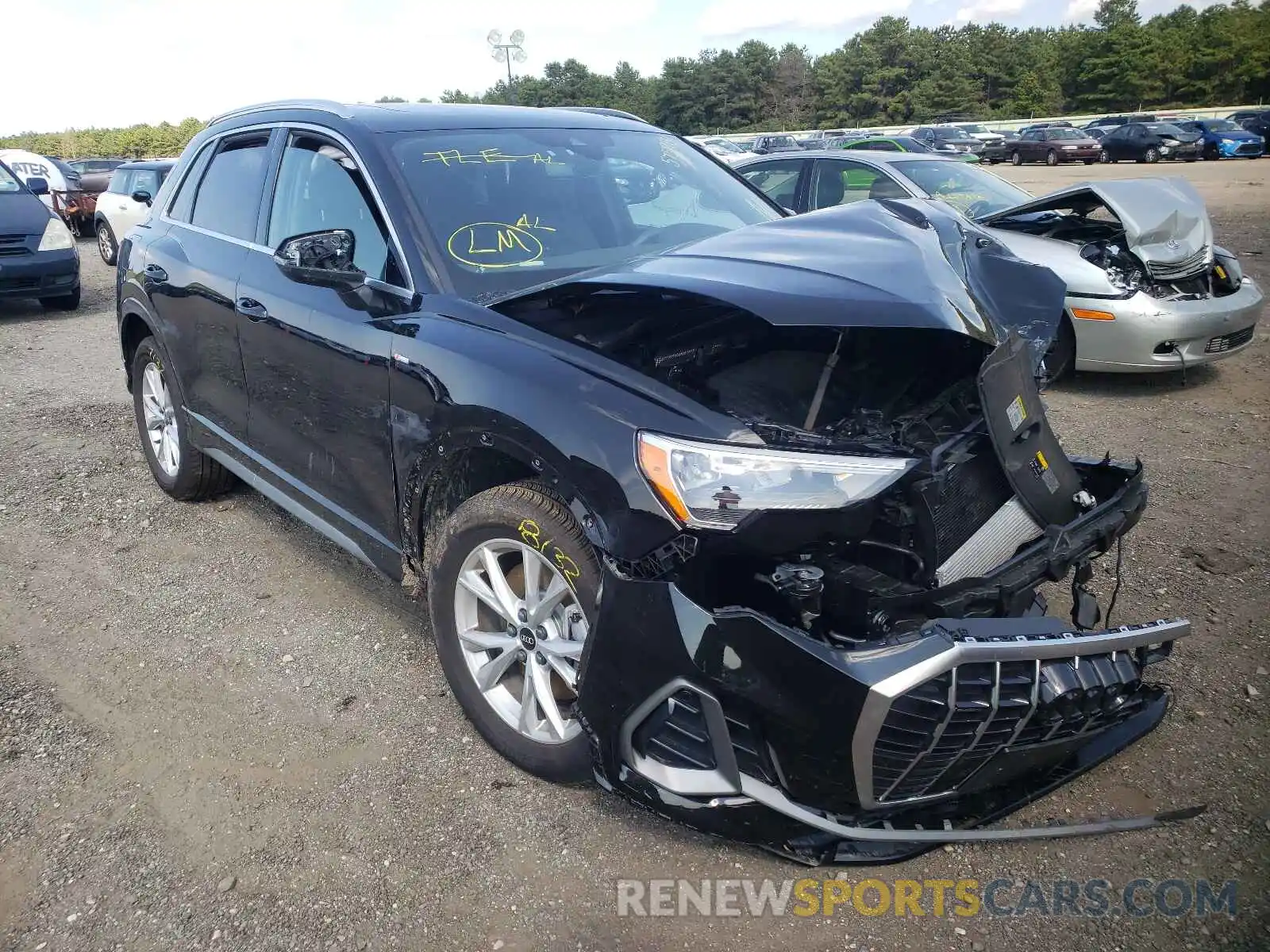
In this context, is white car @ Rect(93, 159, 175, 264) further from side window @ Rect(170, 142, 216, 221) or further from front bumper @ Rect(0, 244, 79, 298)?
side window @ Rect(170, 142, 216, 221)

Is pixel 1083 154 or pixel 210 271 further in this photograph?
pixel 1083 154

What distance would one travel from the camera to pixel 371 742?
9.45ft

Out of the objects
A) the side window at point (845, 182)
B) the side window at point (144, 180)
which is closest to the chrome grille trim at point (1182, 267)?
the side window at point (845, 182)

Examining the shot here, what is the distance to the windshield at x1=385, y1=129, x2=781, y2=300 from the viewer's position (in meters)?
2.97

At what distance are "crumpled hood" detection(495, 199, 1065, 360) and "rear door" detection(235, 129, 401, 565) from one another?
638 mm

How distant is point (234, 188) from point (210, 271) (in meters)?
0.41

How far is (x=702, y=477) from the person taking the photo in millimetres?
2016

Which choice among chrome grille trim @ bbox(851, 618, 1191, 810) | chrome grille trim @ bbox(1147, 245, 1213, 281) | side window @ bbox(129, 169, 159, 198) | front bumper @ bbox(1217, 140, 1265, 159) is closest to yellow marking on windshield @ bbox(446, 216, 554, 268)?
chrome grille trim @ bbox(851, 618, 1191, 810)

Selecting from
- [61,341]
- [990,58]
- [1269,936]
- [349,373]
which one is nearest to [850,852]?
[1269,936]

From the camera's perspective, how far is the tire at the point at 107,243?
46.3 ft

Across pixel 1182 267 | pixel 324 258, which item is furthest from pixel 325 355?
pixel 1182 267

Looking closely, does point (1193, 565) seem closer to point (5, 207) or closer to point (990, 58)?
point (5, 207)

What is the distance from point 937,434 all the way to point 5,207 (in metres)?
11.5

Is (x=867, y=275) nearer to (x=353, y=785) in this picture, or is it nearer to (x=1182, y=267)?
(x=353, y=785)
